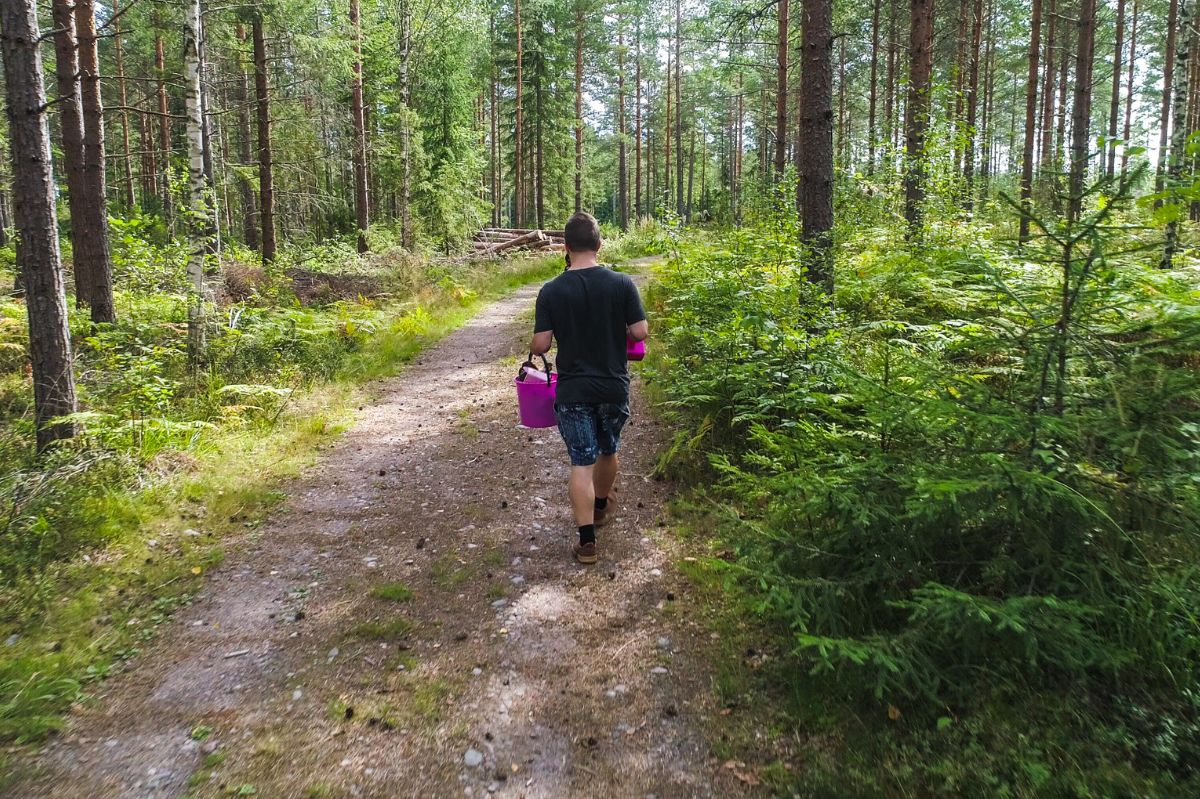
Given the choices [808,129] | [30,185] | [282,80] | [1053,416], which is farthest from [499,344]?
[282,80]

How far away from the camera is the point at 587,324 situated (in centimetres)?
435

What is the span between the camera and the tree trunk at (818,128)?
7227mm

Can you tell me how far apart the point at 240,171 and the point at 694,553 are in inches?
638

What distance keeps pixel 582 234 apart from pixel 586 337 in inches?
26.5

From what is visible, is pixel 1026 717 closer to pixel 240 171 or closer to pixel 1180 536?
pixel 1180 536

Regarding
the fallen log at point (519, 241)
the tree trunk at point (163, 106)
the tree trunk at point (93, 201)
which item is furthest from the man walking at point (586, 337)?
the fallen log at point (519, 241)

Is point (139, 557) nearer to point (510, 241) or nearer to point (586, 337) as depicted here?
point (586, 337)

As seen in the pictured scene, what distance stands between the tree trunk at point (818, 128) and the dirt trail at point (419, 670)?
145 inches

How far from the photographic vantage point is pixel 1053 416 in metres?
2.65

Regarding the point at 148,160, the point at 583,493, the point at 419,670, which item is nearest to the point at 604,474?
the point at 583,493

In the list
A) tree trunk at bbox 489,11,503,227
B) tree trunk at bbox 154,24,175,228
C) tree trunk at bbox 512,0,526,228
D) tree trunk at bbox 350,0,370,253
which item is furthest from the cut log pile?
tree trunk at bbox 154,24,175,228

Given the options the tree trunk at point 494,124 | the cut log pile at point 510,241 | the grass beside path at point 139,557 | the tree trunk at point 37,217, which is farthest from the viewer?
the tree trunk at point 494,124

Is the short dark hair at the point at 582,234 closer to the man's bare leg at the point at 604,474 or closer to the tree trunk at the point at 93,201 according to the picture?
the man's bare leg at the point at 604,474

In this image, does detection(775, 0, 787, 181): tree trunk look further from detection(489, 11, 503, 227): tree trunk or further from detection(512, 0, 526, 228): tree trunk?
detection(489, 11, 503, 227): tree trunk
